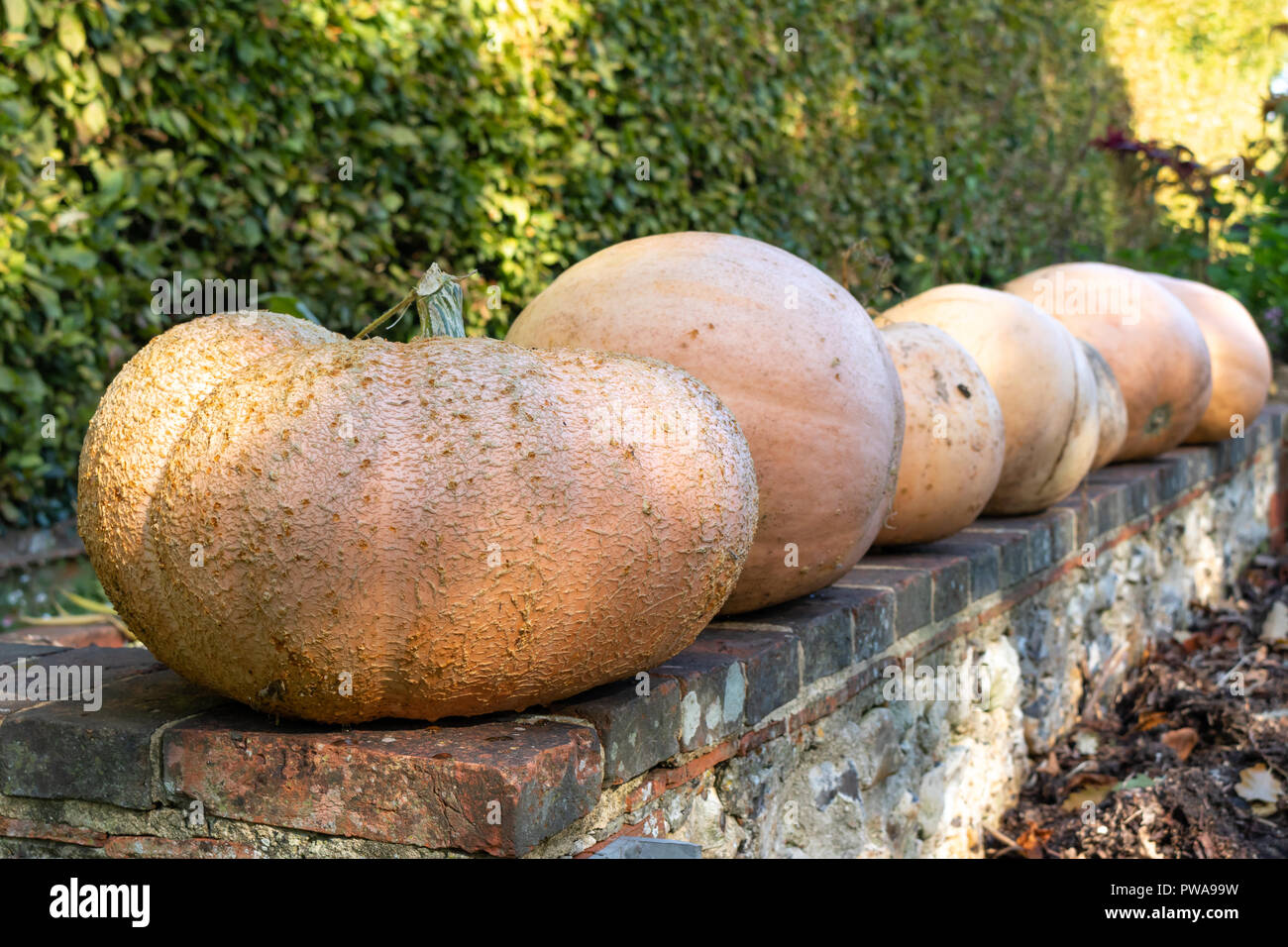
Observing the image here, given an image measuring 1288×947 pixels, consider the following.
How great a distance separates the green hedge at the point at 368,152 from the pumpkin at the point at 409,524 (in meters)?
1.64

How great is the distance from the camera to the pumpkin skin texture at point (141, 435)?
1602 millimetres

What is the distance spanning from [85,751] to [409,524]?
59cm

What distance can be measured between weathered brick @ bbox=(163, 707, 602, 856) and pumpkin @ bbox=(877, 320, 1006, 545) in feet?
4.93

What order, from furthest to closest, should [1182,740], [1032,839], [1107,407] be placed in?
[1107,407] < [1182,740] < [1032,839]

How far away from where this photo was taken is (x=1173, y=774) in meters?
3.24

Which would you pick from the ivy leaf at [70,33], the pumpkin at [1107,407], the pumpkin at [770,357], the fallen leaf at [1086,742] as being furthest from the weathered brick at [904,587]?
the ivy leaf at [70,33]

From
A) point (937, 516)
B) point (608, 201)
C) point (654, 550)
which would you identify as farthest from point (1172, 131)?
point (654, 550)

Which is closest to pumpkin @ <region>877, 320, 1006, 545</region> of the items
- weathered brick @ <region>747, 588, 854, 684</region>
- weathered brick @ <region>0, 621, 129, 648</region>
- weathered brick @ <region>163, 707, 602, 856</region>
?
weathered brick @ <region>747, 588, 854, 684</region>

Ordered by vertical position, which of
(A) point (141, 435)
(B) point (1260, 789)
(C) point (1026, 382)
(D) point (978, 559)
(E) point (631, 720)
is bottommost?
(B) point (1260, 789)

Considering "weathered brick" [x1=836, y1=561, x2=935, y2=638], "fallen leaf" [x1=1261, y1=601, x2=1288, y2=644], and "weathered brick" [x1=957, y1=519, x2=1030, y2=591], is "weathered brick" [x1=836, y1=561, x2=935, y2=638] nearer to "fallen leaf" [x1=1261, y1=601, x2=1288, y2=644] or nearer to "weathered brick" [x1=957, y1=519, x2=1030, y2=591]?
"weathered brick" [x1=957, y1=519, x2=1030, y2=591]

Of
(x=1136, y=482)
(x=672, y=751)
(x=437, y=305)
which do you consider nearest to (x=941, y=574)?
(x=672, y=751)

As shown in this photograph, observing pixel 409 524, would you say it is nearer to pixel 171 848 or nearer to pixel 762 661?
pixel 171 848

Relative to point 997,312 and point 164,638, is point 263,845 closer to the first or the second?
point 164,638

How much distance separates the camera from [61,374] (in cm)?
341
